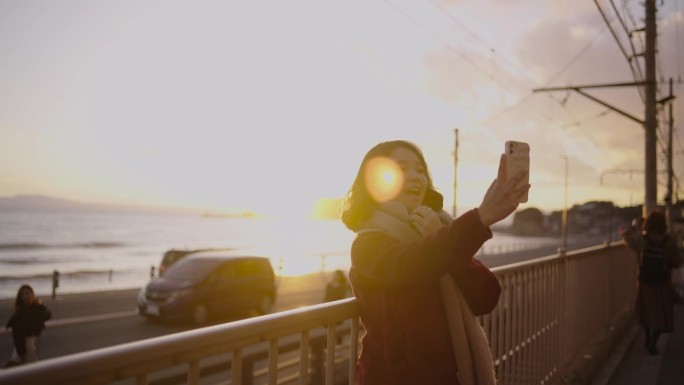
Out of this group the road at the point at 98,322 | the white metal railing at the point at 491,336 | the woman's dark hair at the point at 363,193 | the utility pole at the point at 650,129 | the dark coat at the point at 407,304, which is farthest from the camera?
the utility pole at the point at 650,129

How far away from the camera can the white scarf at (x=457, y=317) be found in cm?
191

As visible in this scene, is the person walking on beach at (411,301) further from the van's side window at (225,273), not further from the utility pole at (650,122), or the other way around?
the van's side window at (225,273)

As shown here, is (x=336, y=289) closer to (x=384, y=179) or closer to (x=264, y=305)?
(x=264, y=305)

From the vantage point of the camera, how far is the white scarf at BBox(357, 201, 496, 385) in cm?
191

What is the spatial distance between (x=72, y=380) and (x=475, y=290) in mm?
1423

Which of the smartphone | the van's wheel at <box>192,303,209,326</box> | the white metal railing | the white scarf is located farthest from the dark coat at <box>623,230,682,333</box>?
the van's wheel at <box>192,303,209,326</box>

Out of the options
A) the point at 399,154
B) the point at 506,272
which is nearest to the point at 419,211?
the point at 399,154

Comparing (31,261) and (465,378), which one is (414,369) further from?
(31,261)

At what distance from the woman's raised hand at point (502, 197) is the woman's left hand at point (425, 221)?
286 millimetres

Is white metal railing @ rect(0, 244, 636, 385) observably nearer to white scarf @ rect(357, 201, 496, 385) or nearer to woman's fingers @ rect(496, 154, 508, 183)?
white scarf @ rect(357, 201, 496, 385)

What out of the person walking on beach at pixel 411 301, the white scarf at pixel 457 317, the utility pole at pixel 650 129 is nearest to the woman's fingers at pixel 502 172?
the person walking on beach at pixel 411 301

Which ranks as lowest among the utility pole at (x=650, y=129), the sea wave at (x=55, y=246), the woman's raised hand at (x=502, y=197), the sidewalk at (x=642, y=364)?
the sea wave at (x=55, y=246)

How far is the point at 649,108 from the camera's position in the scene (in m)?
11.9

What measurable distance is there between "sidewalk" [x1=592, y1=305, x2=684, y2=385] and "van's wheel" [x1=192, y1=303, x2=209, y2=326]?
1055 centimetres
